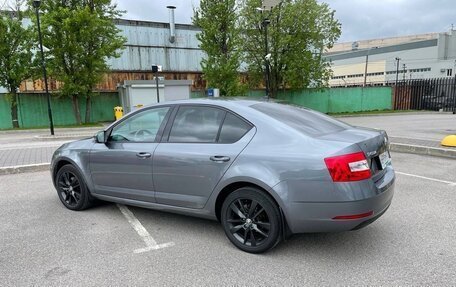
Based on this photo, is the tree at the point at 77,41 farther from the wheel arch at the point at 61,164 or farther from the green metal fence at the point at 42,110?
the wheel arch at the point at 61,164

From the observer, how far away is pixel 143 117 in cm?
440

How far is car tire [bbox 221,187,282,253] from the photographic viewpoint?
11.1ft

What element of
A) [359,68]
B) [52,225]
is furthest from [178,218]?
[359,68]

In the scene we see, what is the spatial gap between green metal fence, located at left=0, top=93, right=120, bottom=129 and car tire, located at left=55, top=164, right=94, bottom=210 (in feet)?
57.6

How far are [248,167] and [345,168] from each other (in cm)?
90

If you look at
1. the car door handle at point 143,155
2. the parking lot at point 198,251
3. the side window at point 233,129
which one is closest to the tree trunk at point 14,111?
the parking lot at point 198,251

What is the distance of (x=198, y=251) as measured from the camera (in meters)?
3.65

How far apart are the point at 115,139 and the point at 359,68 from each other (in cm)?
8592

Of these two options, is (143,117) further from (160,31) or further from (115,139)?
(160,31)

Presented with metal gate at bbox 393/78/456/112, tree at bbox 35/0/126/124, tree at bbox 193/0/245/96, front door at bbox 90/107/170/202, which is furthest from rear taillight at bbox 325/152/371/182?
metal gate at bbox 393/78/456/112

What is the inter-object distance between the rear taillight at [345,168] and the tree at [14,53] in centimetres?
1951

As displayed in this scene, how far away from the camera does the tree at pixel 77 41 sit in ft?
59.4

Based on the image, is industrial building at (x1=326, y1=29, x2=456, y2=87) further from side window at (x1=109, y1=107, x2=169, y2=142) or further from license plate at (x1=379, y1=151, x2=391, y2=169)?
side window at (x1=109, y1=107, x2=169, y2=142)

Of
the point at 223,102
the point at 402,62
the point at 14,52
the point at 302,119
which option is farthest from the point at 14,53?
the point at 402,62
